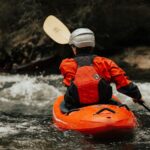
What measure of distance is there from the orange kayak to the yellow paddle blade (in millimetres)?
1924

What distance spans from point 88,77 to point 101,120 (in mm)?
629

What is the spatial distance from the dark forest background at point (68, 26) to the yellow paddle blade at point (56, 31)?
4943 mm

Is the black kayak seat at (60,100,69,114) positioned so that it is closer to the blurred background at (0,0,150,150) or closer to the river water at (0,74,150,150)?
the river water at (0,74,150,150)

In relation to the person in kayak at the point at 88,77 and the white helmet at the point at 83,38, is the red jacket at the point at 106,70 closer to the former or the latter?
the person in kayak at the point at 88,77

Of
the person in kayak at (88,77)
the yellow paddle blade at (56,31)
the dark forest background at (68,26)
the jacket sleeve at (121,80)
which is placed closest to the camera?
the person in kayak at (88,77)

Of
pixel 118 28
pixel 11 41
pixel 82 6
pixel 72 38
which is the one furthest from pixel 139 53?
pixel 72 38

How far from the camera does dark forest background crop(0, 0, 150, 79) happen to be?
42.4 feet

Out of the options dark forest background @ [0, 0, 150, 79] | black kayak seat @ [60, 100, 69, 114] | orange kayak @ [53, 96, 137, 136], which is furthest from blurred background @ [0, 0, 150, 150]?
orange kayak @ [53, 96, 137, 136]

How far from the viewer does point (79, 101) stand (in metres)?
5.88

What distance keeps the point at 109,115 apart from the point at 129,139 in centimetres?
41

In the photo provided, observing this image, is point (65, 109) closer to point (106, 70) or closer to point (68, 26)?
point (106, 70)

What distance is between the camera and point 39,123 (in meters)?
6.86

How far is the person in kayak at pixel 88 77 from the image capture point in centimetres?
582

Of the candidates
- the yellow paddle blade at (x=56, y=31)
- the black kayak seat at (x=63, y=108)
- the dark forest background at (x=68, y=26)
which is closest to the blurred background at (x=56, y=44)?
the dark forest background at (x=68, y=26)
